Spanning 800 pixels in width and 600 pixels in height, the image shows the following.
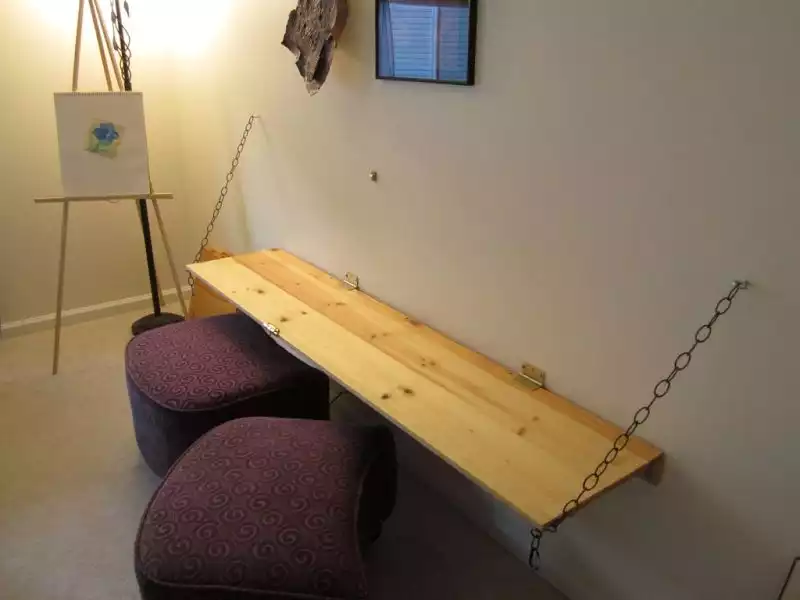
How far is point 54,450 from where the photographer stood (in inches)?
92.4

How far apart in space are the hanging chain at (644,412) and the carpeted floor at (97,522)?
538 millimetres

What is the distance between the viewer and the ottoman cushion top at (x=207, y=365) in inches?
77.5

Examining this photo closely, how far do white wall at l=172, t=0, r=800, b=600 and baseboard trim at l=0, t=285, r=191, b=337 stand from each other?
1.90 meters

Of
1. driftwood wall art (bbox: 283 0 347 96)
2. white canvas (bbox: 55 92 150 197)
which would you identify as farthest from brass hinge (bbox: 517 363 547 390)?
white canvas (bbox: 55 92 150 197)

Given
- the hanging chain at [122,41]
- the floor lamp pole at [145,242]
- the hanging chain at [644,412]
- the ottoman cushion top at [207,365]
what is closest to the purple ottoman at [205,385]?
the ottoman cushion top at [207,365]

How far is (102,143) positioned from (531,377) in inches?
79.9

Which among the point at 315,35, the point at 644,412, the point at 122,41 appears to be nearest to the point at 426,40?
the point at 315,35

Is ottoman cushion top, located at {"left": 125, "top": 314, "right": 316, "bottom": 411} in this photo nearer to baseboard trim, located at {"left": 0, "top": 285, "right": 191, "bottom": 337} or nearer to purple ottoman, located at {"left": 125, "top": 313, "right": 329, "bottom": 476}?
purple ottoman, located at {"left": 125, "top": 313, "right": 329, "bottom": 476}

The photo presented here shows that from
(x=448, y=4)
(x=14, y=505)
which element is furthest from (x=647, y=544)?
(x=14, y=505)

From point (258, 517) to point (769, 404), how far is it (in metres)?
1.07

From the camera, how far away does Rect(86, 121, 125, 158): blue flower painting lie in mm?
2691

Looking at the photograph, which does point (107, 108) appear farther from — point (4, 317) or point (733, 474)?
point (733, 474)

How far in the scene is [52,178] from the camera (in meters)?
3.07

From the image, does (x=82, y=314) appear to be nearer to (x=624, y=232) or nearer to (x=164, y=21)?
(x=164, y=21)
